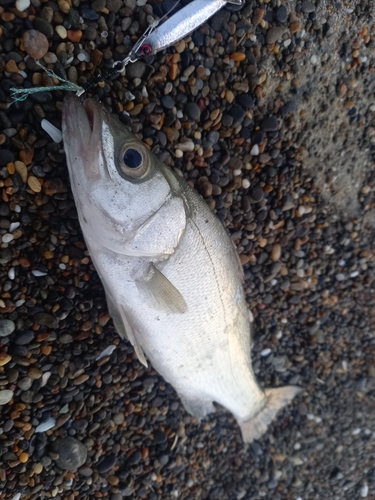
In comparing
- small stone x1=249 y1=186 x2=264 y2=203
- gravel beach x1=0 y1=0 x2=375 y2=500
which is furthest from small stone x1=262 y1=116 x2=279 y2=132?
small stone x1=249 y1=186 x2=264 y2=203

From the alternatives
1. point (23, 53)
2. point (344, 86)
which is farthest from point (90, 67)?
point (344, 86)

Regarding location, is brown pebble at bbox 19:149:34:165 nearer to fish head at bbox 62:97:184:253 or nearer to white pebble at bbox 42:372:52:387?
fish head at bbox 62:97:184:253

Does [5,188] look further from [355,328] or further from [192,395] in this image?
[355,328]

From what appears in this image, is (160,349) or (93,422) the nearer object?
(160,349)

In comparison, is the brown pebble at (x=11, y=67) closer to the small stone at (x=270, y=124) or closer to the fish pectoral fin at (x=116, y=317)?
the fish pectoral fin at (x=116, y=317)

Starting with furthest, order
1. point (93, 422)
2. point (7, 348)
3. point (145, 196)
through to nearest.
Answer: point (93, 422)
point (7, 348)
point (145, 196)

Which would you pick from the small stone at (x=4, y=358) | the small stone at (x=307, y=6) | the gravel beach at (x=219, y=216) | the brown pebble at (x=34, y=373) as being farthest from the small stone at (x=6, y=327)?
the small stone at (x=307, y=6)
